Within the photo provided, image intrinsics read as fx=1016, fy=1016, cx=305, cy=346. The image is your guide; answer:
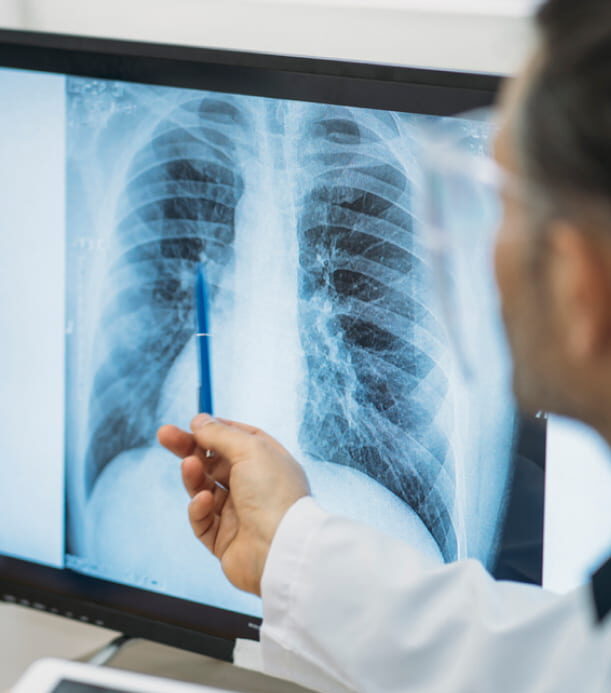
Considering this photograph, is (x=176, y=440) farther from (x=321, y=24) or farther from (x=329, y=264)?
(x=321, y=24)

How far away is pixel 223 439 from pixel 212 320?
0.13 metres

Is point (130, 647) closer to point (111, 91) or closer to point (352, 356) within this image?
point (352, 356)

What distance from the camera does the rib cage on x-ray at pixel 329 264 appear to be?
0.89 metres

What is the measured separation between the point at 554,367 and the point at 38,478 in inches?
25.7

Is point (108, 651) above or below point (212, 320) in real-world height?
below

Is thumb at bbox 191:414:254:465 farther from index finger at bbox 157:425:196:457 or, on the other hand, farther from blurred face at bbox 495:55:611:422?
blurred face at bbox 495:55:611:422

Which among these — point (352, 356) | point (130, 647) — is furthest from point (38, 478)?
point (352, 356)

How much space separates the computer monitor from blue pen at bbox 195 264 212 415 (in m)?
0.01

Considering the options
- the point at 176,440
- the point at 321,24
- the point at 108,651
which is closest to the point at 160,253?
the point at 176,440

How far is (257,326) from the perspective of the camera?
96 centimetres

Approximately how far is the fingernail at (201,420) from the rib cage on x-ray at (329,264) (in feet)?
0.30

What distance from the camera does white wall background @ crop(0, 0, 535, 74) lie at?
1.06 metres

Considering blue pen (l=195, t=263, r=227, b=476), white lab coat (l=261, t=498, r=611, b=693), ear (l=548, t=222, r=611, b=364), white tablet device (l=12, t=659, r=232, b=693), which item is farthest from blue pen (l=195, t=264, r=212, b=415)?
ear (l=548, t=222, r=611, b=364)

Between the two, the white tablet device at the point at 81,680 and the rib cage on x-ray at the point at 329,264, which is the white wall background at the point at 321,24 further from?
the white tablet device at the point at 81,680
